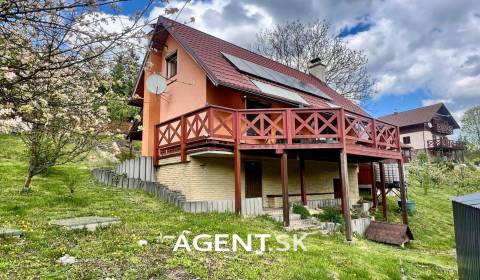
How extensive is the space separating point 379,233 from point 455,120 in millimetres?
48062

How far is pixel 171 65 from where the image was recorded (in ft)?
48.4

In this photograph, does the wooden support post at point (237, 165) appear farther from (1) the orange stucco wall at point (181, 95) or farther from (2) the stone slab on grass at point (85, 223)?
(2) the stone slab on grass at point (85, 223)

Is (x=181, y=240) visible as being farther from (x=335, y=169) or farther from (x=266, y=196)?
(x=335, y=169)

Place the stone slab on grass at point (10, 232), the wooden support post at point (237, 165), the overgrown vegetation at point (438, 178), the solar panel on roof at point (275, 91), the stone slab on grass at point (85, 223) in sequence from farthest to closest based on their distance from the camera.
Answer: the overgrown vegetation at point (438, 178) < the solar panel on roof at point (275, 91) < the wooden support post at point (237, 165) < the stone slab on grass at point (85, 223) < the stone slab on grass at point (10, 232)

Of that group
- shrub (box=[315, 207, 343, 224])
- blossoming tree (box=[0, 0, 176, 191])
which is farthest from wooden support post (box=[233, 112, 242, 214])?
blossoming tree (box=[0, 0, 176, 191])

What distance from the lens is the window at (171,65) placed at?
1445 cm

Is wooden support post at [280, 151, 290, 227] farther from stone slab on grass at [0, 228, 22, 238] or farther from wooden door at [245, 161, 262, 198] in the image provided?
stone slab on grass at [0, 228, 22, 238]

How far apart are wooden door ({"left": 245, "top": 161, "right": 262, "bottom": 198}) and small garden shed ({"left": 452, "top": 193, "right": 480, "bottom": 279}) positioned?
7348mm

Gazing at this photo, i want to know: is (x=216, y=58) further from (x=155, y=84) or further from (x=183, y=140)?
(x=183, y=140)

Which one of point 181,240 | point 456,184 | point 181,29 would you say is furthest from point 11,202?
point 456,184

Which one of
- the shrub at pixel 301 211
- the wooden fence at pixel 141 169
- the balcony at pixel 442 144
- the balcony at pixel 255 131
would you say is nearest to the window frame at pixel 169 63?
the balcony at pixel 255 131

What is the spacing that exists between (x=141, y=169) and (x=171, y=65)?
4.85 meters

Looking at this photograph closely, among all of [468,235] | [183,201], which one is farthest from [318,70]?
[468,235]

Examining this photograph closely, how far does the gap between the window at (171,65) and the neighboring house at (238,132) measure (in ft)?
0.15
